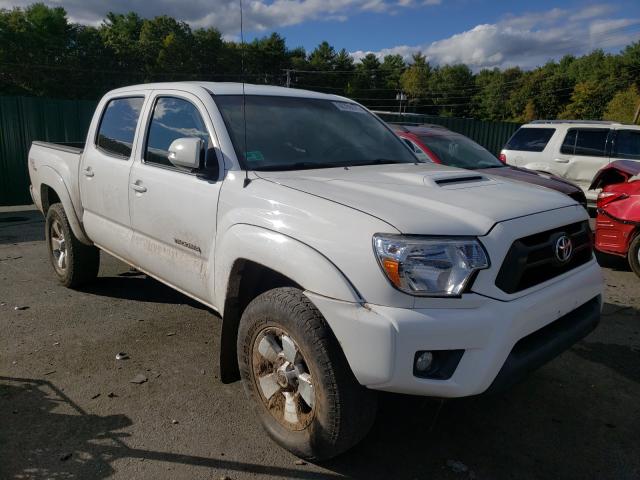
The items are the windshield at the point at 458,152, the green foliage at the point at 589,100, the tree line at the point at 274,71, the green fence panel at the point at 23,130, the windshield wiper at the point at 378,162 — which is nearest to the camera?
the windshield wiper at the point at 378,162

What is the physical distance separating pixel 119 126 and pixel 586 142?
29.4 feet

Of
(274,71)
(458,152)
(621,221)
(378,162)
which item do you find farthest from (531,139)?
(274,71)

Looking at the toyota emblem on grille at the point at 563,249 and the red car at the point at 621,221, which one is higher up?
the toyota emblem on grille at the point at 563,249

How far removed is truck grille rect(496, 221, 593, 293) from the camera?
91.5 inches

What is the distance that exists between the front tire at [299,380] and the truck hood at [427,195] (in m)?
0.57

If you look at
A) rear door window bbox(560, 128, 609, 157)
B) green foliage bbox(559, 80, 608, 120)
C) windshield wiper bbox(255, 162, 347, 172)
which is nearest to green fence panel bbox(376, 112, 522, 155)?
rear door window bbox(560, 128, 609, 157)

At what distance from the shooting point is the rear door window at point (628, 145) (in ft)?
31.9

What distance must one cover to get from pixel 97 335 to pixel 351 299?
2800mm

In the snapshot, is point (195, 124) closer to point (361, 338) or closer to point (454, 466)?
point (361, 338)

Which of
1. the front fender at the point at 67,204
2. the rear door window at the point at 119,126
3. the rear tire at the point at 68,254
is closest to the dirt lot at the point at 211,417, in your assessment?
the rear tire at the point at 68,254

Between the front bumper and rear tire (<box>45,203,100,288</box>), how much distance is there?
11.3ft

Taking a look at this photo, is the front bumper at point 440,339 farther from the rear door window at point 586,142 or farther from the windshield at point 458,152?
the rear door window at point 586,142

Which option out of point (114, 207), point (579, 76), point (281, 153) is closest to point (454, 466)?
point (281, 153)

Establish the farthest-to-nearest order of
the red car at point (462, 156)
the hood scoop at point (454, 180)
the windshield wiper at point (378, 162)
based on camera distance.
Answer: the red car at point (462, 156)
the windshield wiper at point (378, 162)
the hood scoop at point (454, 180)
